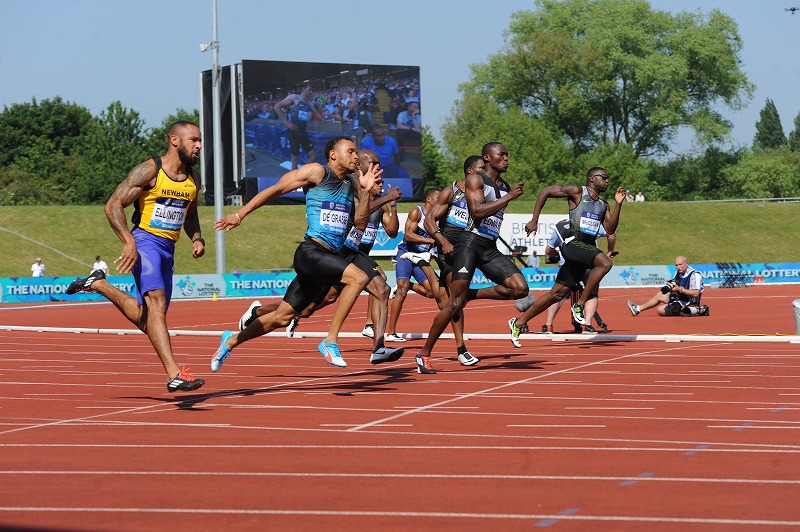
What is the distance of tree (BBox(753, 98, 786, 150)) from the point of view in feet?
575

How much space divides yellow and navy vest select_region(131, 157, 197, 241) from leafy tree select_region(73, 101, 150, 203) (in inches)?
3021

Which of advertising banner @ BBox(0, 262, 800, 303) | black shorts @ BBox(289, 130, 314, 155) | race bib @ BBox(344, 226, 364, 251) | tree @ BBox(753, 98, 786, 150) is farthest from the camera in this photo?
tree @ BBox(753, 98, 786, 150)

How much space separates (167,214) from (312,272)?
4.34ft

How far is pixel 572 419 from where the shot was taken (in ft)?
28.7

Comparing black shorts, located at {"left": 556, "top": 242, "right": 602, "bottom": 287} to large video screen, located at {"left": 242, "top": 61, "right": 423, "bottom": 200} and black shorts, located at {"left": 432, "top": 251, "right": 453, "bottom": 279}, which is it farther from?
large video screen, located at {"left": 242, "top": 61, "right": 423, "bottom": 200}

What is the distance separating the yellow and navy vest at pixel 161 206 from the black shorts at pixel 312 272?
42.6 inches

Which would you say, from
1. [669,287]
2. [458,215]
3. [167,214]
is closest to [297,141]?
[669,287]

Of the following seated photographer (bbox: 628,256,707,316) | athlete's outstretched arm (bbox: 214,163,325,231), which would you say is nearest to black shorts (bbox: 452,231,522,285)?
athlete's outstretched arm (bbox: 214,163,325,231)

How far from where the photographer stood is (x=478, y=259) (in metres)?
12.7

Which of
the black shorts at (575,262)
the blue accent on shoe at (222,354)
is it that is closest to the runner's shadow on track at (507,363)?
the black shorts at (575,262)

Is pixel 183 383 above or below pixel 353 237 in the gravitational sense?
below

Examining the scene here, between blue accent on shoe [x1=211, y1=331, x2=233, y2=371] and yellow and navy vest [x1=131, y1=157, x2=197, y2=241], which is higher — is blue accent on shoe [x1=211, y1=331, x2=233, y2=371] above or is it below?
below

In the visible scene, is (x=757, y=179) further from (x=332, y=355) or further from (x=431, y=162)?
(x=332, y=355)

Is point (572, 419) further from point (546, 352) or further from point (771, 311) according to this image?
point (771, 311)
